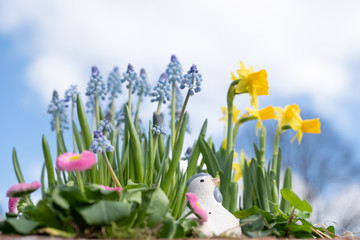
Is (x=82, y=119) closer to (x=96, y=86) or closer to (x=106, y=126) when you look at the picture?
(x=106, y=126)

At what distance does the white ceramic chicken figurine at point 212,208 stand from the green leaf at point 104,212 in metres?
0.48

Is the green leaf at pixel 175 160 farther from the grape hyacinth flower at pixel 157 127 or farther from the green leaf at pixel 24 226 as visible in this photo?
the green leaf at pixel 24 226

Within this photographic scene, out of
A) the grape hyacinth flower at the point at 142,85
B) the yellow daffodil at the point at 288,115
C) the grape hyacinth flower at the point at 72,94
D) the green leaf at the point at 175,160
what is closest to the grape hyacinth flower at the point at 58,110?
the grape hyacinth flower at the point at 72,94

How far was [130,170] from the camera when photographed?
2953 mm

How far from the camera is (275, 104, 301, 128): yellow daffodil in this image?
3.05 meters

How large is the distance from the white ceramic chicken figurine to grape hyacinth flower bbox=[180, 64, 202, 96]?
0.60 meters

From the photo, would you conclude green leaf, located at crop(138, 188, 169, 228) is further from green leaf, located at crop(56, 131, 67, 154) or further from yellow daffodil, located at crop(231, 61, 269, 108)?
green leaf, located at crop(56, 131, 67, 154)

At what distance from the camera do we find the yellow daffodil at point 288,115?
3.05m

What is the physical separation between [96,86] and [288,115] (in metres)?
1.41

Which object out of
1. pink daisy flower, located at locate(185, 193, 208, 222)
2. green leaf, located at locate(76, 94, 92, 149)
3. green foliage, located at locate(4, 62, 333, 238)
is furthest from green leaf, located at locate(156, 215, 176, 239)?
green leaf, located at locate(76, 94, 92, 149)

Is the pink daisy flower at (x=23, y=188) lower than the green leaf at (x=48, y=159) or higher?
higher

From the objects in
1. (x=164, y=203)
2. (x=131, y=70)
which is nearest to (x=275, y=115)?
(x=131, y=70)

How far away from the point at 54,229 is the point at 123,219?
24 cm

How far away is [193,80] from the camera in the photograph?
2.48 metres
